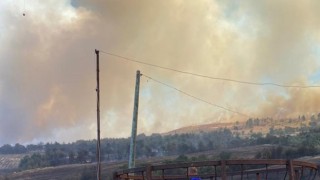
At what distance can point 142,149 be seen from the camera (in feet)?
601

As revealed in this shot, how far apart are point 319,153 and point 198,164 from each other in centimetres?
7508

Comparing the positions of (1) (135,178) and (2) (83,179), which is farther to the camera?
(2) (83,179)

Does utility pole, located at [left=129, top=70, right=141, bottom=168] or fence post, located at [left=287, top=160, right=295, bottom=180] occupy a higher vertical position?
utility pole, located at [left=129, top=70, right=141, bottom=168]

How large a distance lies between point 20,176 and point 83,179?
124 feet

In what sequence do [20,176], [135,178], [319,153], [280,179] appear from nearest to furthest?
[135,178] < [280,179] < [319,153] < [20,176]

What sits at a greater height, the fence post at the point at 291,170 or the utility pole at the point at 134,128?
the utility pole at the point at 134,128

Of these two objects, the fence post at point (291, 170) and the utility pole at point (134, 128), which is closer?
the fence post at point (291, 170)

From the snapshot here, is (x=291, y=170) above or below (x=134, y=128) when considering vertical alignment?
below

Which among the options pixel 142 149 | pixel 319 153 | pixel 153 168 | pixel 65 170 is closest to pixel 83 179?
pixel 65 170

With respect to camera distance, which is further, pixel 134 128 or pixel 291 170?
pixel 134 128

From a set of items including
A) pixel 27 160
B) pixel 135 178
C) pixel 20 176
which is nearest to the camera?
pixel 135 178

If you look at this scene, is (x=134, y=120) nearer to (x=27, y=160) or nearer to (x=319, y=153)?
(x=319, y=153)

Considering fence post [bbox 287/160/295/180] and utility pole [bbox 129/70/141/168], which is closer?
fence post [bbox 287/160/295/180]

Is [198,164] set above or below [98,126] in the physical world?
below
